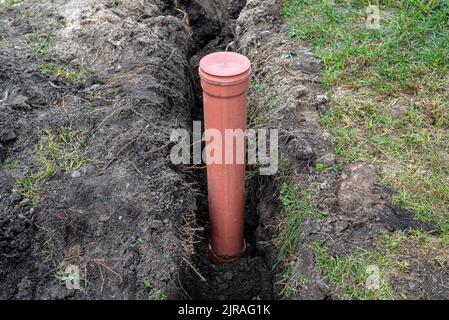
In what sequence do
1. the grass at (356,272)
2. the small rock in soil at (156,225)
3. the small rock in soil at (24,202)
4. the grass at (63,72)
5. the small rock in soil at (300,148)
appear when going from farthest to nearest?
the grass at (63,72)
the small rock in soil at (300,148)
the small rock in soil at (24,202)
the small rock in soil at (156,225)
the grass at (356,272)

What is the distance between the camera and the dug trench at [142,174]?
2.81 metres

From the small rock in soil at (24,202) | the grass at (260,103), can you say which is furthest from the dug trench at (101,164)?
the grass at (260,103)

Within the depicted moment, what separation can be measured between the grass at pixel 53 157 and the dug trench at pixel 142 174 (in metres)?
0.01

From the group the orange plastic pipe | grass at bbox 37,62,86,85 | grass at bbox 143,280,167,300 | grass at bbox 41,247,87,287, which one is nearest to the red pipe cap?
the orange plastic pipe

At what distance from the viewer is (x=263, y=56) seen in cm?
430

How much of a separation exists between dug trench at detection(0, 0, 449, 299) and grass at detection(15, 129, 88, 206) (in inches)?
0.4

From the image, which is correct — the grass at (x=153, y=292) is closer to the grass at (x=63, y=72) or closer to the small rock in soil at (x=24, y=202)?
the small rock in soil at (x=24, y=202)

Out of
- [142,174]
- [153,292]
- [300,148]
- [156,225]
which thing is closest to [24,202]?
[142,174]

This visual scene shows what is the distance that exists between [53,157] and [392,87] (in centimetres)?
278

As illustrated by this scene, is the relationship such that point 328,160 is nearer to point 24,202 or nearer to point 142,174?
point 142,174

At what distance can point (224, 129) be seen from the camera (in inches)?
106

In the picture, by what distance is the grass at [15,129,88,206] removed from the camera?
10.4ft

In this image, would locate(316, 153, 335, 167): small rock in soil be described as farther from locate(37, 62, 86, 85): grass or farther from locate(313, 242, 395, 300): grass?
locate(37, 62, 86, 85): grass
